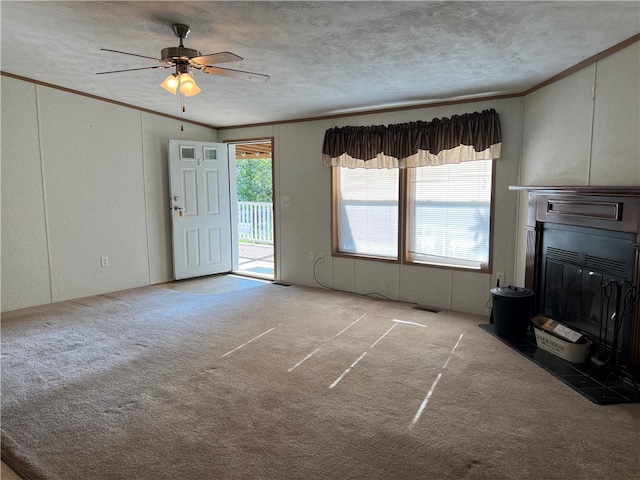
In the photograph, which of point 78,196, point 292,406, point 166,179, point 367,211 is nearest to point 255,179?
point 166,179

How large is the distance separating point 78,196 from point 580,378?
541 cm

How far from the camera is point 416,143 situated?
15.3ft

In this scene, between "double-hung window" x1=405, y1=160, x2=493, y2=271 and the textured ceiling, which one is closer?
the textured ceiling

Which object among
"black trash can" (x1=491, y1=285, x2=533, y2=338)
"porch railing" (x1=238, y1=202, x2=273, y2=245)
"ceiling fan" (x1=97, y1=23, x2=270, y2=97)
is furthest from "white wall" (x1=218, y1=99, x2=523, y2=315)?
"ceiling fan" (x1=97, y1=23, x2=270, y2=97)

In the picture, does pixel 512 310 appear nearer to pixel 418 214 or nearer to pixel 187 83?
pixel 418 214

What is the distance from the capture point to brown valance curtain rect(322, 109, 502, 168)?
4.26m

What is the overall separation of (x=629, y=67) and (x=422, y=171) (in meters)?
2.23

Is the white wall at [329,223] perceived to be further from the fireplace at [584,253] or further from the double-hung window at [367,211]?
the fireplace at [584,253]

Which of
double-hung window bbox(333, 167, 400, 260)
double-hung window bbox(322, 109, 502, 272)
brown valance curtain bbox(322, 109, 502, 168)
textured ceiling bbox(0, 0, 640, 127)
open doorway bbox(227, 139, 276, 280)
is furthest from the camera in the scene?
open doorway bbox(227, 139, 276, 280)

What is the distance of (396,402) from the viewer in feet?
8.63

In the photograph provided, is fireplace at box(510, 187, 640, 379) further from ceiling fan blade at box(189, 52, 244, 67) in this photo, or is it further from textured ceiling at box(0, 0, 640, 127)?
ceiling fan blade at box(189, 52, 244, 67)

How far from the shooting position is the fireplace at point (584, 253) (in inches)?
108

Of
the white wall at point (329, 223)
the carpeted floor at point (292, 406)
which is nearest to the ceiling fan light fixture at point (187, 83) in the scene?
the carpeted floor at point (292, 406)

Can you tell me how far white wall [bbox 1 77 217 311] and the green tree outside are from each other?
6.84m
